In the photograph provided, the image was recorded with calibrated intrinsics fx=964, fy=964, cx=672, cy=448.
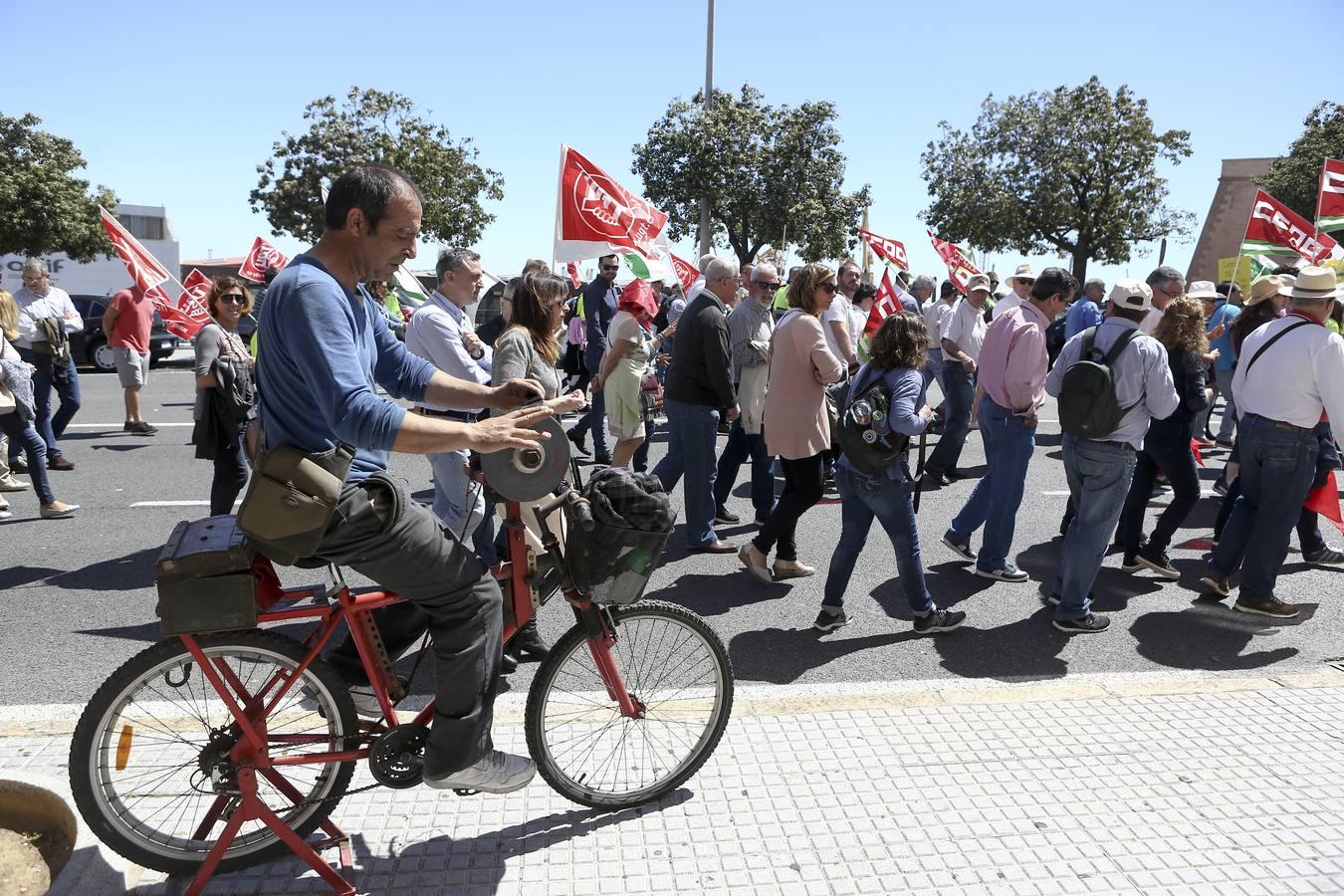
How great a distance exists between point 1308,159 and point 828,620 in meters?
39.5

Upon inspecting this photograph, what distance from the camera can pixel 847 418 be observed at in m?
4.71

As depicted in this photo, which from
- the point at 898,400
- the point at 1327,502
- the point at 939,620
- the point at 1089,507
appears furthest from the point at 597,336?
the point at 1327,502

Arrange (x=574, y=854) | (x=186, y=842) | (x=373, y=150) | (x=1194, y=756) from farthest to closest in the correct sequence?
(x=373, y=150) < (x=1194, y=756) < (x=574, y=854) < (x=186, y=842)

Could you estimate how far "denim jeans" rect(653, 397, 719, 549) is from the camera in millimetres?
6359

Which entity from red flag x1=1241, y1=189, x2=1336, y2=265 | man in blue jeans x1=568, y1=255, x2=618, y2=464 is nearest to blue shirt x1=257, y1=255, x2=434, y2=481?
man in blue jeans x1=568, y1=255, x2=618, y2=464

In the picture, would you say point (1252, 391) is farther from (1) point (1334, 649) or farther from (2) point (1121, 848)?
(2) point (1121, 848)

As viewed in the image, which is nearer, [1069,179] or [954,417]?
[954,417]

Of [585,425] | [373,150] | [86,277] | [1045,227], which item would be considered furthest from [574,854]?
[1045,227]

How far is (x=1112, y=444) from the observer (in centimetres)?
486

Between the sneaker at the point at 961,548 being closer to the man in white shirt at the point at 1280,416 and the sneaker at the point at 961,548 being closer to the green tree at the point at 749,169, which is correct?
the man in white shirt at the point at 1280,416

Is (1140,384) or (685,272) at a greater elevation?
(685,272)

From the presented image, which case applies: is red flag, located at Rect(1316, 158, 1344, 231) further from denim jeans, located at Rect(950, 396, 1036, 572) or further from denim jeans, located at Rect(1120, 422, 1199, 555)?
denim jeans, located at Rect(950, 396, 1036, 572)

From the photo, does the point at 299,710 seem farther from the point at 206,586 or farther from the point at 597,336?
the point at 597,336

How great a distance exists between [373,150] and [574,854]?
3637 cm
